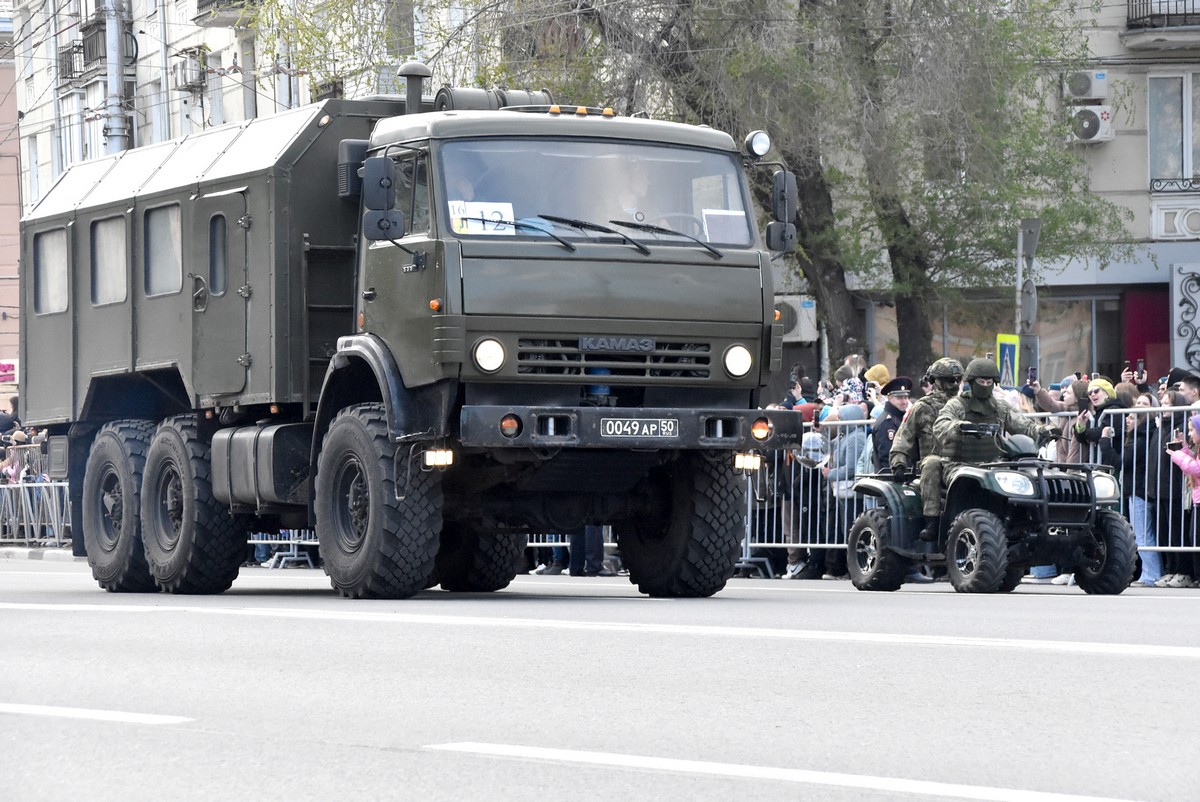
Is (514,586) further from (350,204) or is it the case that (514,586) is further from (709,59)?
(709,59)

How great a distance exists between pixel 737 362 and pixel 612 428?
0.99m

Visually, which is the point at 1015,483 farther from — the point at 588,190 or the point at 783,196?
the point at 588,190

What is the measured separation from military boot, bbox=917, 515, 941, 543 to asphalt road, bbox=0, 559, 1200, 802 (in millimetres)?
3535

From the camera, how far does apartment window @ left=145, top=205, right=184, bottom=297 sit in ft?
54.0

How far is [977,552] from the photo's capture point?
15969 millimetres

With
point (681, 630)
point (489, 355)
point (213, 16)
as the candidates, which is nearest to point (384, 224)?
point (489, 355)

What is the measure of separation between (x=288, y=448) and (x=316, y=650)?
5.05 meters

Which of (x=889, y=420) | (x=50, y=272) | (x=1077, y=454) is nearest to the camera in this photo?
(x=50, y=272)

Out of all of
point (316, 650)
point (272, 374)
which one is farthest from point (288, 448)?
point (316, 650)

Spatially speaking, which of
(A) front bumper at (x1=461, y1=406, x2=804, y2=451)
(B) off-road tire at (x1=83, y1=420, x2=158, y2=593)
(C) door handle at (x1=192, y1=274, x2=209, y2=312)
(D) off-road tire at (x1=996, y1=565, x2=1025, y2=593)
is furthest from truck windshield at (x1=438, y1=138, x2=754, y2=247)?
(B) off-road tire at (x1=83, y1=420, x2=158, y2=593)

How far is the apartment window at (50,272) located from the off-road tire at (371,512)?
4.33 m

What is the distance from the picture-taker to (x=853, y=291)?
32406 mm

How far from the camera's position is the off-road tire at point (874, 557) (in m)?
17.0

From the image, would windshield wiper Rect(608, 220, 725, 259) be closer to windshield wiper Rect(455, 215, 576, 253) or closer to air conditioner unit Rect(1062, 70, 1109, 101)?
windshield wiper Rect(455, 215, 576, 253)
